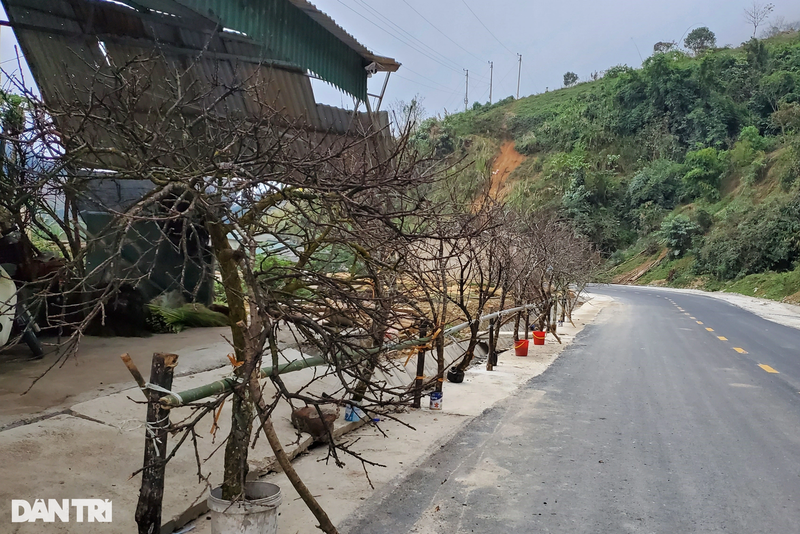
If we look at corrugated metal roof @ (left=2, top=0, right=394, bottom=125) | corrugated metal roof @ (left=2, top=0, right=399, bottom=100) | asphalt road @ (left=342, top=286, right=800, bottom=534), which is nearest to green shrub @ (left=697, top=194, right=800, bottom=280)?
asphalt road @ (left=342, top=286, right=800, bottom=534)

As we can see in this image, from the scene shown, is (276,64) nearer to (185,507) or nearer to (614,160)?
(185,507)

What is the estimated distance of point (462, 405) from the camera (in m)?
8.78

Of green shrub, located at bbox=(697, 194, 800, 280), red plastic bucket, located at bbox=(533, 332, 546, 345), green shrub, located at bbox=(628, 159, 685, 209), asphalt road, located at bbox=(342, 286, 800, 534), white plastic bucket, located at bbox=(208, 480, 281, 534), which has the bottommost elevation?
asphalt road, located at bbox=(342, 286, 800, 534)

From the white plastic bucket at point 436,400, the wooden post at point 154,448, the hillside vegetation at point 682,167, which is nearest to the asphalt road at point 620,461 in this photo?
the white plastic bucket at point 436,400

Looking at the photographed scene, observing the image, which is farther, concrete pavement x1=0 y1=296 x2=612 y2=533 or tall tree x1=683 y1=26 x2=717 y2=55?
tall tree x1=683 y1=26 x2=717 y2=55

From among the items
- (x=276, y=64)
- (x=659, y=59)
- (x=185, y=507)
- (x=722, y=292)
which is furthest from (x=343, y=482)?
(x=659, y=59)

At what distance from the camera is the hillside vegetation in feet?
149

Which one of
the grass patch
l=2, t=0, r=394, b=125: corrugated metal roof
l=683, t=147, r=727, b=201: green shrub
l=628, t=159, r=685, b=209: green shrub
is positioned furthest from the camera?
l=628, t=159, r=685, b=209: green shrub

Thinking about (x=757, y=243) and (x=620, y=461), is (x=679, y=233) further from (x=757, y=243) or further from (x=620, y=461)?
(x=620, y=461)

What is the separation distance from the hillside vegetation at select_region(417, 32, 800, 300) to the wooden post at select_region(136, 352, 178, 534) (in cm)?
4229

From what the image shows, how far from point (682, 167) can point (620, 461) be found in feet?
197

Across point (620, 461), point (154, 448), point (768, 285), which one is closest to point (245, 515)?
point (154, 448)

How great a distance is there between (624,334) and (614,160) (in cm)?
5207

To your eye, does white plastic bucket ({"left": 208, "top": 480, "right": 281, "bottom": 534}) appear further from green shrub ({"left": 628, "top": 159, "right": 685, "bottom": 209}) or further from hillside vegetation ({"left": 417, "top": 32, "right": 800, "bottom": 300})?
green shrub ({"left": 628, "top": 159, "right": 685, "bottom": 209})
